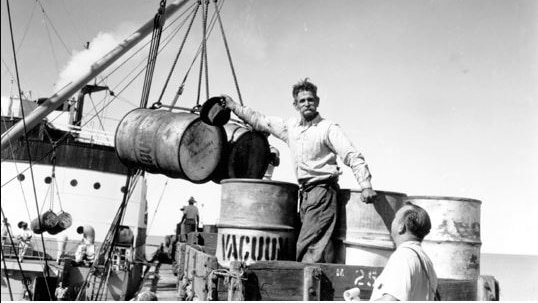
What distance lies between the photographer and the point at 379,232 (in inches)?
159

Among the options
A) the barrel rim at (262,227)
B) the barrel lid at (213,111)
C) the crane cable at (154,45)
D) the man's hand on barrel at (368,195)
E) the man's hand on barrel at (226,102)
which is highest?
the crane cable at (154,45)

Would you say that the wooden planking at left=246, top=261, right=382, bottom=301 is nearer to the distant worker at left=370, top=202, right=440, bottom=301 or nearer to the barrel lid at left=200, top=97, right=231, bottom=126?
the distant worker at left=370, top=202, right=440, bottom=301

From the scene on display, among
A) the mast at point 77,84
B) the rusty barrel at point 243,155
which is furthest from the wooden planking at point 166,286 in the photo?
the mast at point 77,84

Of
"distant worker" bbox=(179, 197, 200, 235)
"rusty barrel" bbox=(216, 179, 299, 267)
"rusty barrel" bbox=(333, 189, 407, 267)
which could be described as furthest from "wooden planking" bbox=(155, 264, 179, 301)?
"rusty barrel" bbox=(333, 189, 407, 267)

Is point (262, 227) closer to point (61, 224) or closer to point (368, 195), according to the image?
point (368, 195)

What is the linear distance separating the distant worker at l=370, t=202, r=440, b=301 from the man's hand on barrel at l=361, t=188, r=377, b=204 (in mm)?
1330

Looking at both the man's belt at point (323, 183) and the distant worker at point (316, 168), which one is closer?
the distant worker at point (316, 168)

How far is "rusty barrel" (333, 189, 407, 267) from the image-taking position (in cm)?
401

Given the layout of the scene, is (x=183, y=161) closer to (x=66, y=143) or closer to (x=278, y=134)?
(x=278, y=134)

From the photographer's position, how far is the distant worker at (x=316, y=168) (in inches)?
157

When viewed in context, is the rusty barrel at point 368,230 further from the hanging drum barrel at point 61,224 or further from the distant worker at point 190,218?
the hanging drum barrel at point 61,224

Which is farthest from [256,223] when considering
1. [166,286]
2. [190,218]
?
[190,218]

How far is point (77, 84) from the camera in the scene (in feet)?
21.3

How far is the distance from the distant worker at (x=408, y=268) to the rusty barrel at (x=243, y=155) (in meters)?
3.30
